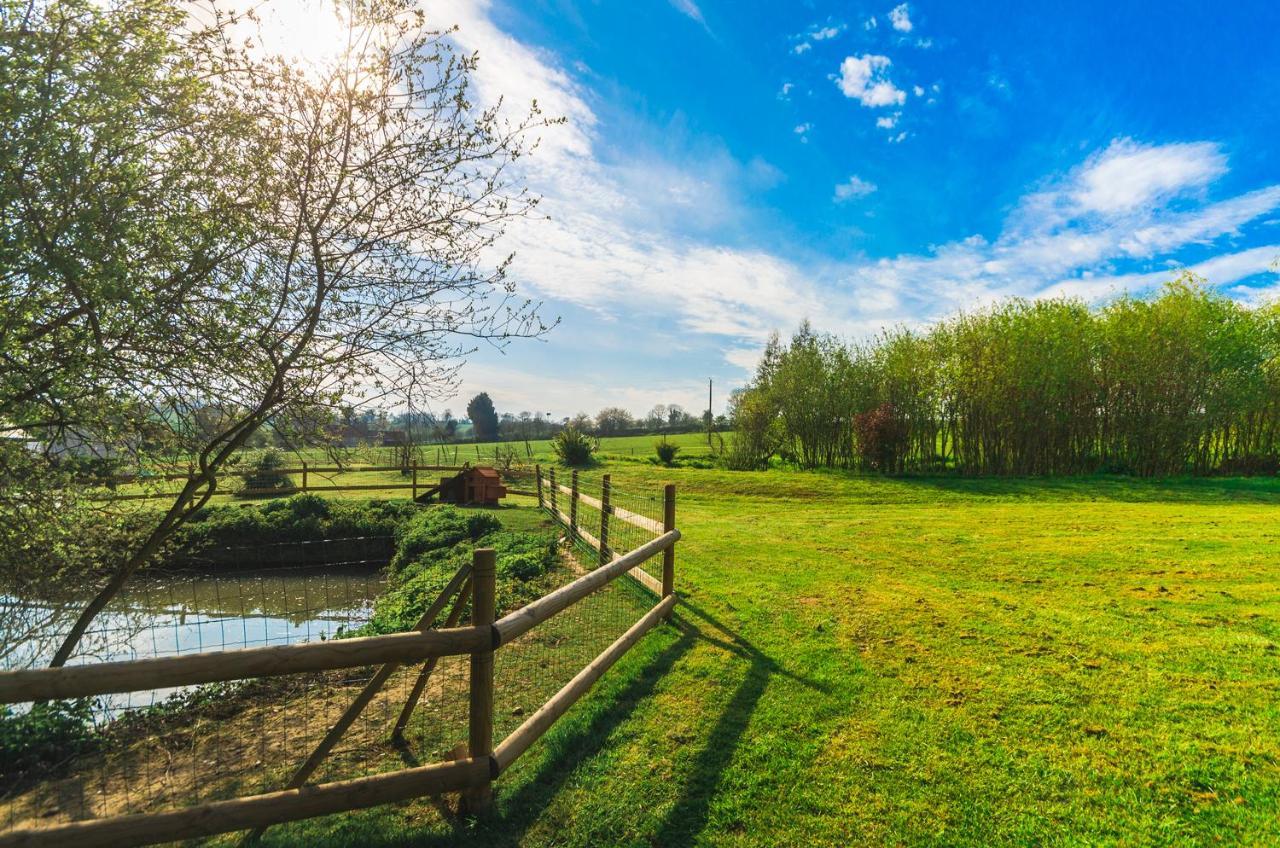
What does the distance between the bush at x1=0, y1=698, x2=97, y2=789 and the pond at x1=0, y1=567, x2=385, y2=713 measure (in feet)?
0.91

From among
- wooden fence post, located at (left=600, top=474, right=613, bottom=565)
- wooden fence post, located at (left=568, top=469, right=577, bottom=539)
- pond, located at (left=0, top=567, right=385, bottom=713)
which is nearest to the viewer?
pond, located at (left=0, top=567, right=385, bottom=713)

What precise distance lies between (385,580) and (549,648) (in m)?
8.55

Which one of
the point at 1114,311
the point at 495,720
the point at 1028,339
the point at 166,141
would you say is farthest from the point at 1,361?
the point at 1114,311

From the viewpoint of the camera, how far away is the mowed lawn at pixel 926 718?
3.12 m

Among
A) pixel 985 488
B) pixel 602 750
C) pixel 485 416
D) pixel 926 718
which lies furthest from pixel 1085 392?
pixel 485 416

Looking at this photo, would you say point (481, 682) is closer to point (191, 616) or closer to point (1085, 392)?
point (191, 616)

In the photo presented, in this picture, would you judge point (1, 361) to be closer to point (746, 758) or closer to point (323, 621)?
point (746, 758)

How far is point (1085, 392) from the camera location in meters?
20.7

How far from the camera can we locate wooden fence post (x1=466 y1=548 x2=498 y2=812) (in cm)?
319

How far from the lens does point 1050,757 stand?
143 inches

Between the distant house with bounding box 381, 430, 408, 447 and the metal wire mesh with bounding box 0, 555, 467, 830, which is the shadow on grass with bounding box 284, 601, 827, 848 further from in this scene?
the distant house with bounding box 381, 430, 408, 447

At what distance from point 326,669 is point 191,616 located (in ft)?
37.5

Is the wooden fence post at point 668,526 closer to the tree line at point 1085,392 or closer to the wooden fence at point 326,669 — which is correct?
the wooden fence at point 326,669

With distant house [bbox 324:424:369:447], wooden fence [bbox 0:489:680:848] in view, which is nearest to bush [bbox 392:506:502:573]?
distant house [bbox 324:424:369:447]
